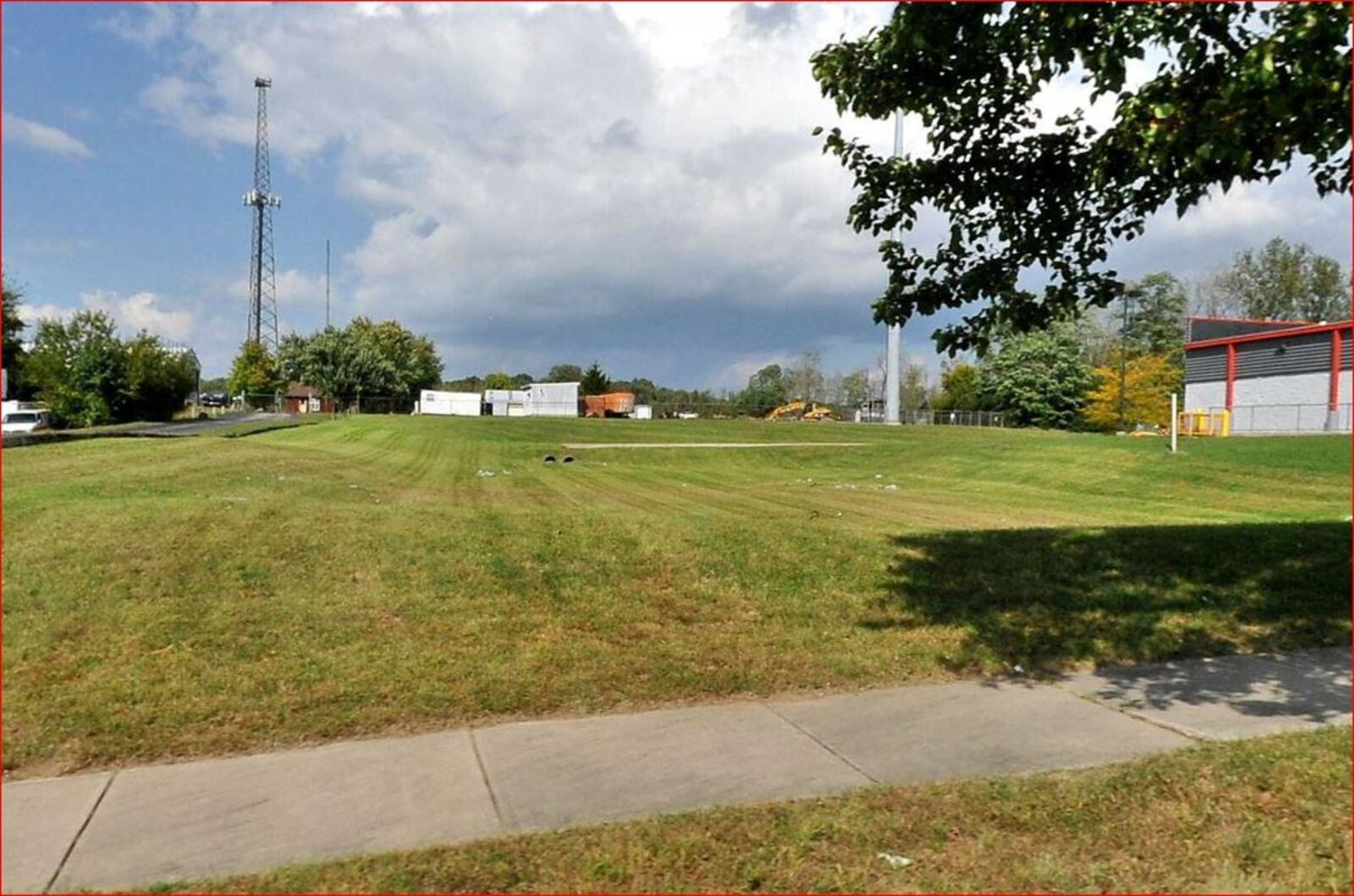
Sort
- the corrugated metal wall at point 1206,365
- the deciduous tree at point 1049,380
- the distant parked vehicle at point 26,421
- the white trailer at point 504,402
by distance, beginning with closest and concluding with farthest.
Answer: the distant parked vehicle at point 26,421 → the corrugated metal wall at point 1206,365 → the deciduous tree at point 1049,380 → the white trailer at point 504,402

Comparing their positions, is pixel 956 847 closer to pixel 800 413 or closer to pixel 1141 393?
pixel 1141 393

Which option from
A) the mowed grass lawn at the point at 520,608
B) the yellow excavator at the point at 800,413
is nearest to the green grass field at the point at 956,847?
the mowed grass lawn at the point at 520,608

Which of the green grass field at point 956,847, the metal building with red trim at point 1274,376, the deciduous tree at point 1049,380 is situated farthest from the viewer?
the deciduous tree at point 1049,380

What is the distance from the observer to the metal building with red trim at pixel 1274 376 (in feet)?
127

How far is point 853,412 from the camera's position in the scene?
325 ft

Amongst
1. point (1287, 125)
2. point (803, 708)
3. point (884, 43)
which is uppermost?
point (884, 43)

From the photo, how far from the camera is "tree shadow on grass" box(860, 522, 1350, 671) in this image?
20.1 feet

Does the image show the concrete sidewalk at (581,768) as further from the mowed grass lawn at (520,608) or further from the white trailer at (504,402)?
the white trailer at (504,402)

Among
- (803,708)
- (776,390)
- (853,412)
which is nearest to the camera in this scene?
(803,708)

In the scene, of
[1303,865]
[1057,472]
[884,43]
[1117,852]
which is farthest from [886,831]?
[1057,472]

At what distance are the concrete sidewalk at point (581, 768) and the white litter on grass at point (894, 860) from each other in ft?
1.95

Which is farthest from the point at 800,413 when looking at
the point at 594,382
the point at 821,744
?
the point at 821,744

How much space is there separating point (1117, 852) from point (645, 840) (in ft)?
5.82

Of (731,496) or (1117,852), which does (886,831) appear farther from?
(731,496)
